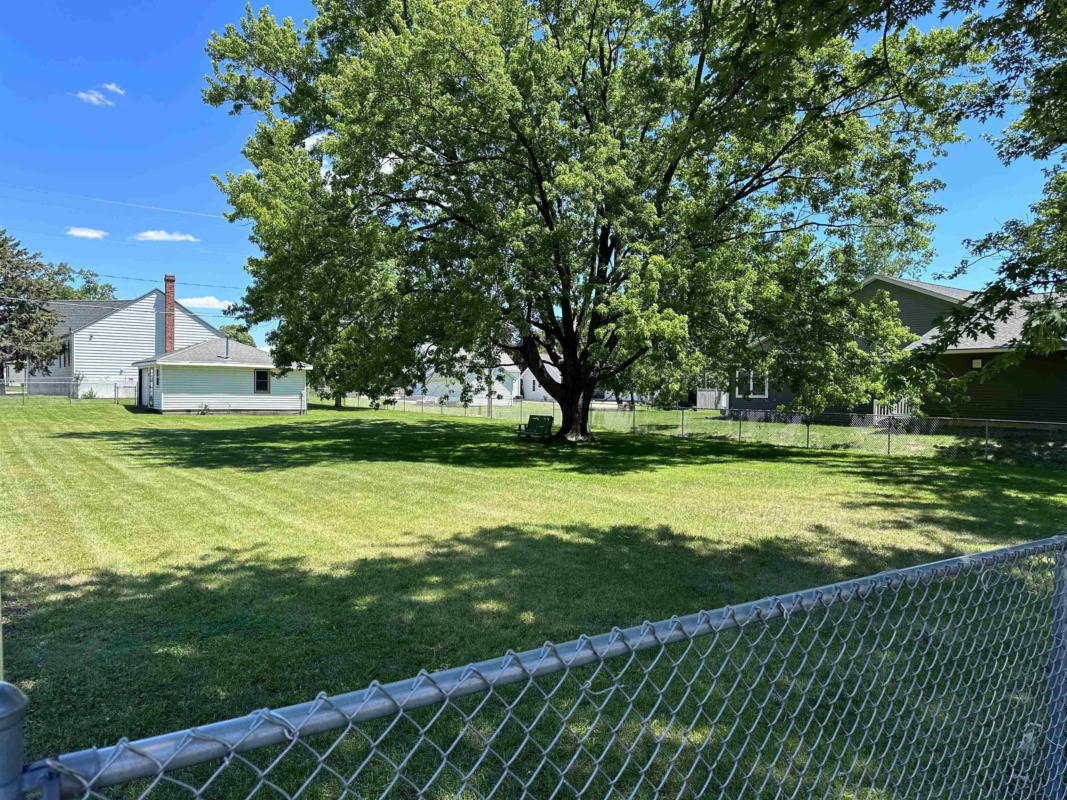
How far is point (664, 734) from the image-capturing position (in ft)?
5.80

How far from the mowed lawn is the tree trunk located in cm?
484

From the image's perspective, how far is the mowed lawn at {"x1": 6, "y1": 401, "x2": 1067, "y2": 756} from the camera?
388cm

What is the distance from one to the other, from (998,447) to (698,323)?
7930 millimetres

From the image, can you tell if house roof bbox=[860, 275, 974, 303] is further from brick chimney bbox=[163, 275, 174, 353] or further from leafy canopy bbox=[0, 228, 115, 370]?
leafy canopy bbox=[0, 228, 115, 370]

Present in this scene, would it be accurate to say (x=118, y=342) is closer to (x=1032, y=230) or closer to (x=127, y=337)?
(x=127, y=337)

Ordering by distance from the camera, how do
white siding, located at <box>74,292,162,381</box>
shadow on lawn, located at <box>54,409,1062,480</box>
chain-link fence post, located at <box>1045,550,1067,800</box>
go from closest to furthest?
chain-link fence post, located at <box>1045,550,1067,800</box> → shadow on lawn, located at <box>54,409,1062,480</box> → white siding, located at <box>74,292,162,381</box>

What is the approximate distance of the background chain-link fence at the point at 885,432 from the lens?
593 inches

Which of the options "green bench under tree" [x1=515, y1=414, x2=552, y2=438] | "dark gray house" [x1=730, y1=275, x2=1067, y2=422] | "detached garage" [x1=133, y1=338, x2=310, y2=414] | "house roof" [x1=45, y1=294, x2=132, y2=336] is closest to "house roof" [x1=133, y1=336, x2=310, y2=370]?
"detached garage" [x1=133, y1=338, x2=310, y2=414]

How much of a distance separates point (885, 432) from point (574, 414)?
9.45 metres

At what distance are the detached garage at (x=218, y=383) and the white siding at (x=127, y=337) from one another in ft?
18.0

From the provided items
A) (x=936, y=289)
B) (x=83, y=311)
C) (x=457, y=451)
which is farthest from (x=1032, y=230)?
(x=83, y=311)

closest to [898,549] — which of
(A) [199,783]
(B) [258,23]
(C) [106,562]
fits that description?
(A) [199,783]

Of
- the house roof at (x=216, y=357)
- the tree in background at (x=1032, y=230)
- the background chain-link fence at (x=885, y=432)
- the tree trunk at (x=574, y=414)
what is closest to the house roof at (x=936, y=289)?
the background chain-link fence at (x=885, y=432)

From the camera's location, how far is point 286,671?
12.5 ft
